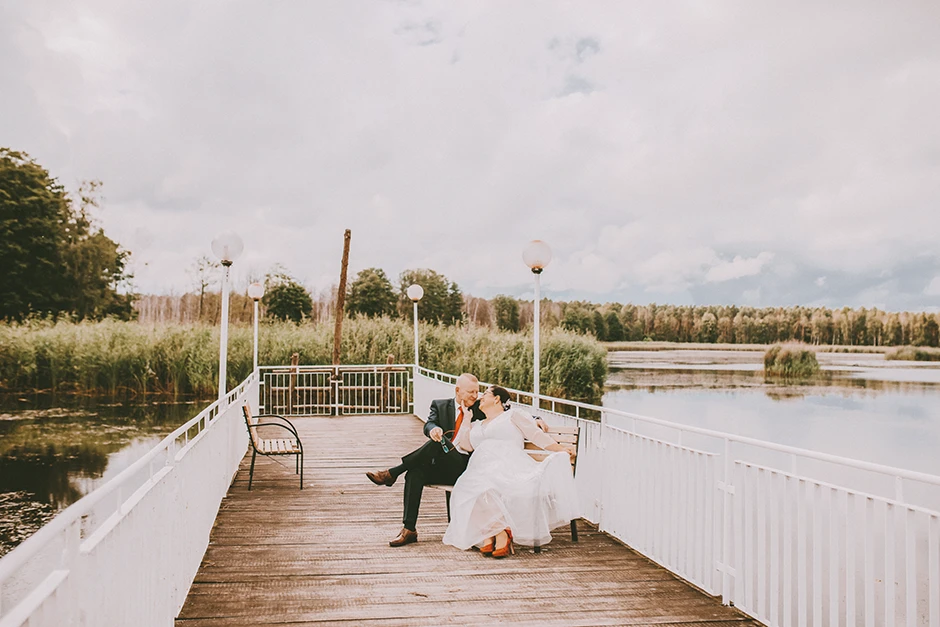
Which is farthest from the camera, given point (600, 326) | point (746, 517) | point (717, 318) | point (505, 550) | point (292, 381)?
point (717, 318)

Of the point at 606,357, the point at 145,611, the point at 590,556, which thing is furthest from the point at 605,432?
the point at 606,357

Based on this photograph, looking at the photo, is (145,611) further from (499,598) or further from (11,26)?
(11,26)

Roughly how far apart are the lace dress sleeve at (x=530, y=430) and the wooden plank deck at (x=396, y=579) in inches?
30.3

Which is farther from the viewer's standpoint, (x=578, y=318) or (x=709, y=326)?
(x=709, y=326)

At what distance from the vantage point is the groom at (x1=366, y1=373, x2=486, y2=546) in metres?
5.54

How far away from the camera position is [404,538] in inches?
215

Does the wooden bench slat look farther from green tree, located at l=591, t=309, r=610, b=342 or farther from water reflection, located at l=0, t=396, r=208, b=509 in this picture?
green tree, located at l=591, t=309, r=610, b=342

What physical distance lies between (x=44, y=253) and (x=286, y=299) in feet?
42.4

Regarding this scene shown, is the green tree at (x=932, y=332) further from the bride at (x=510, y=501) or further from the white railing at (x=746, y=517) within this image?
the bride at (x=510, y=501)

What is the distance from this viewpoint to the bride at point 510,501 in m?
5.19

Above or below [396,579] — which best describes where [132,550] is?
above

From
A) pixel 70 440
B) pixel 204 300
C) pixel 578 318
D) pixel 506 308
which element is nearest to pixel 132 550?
pixel 70 440

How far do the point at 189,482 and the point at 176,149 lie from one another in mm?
47972

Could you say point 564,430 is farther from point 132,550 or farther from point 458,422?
point 132,550
